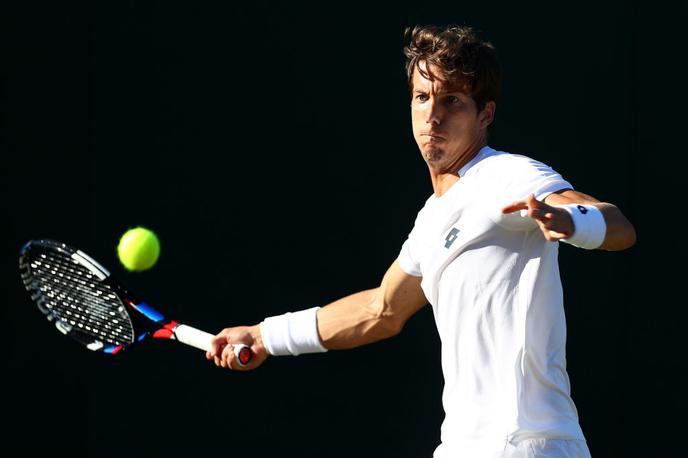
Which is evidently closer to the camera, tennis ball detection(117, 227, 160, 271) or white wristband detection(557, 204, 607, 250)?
white wristband detection(557, 204, 607, 250)

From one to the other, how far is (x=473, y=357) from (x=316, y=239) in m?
1.57

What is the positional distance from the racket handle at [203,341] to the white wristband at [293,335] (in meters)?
0.07

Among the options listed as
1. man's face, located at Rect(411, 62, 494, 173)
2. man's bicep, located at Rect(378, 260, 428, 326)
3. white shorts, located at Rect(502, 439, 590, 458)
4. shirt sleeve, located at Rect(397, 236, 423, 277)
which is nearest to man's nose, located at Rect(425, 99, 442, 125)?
man's face, located at Rect(411, 62, 494, 173)

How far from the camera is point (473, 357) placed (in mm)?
2713

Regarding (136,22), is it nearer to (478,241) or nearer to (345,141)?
(345,141)

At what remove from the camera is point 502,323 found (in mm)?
2672

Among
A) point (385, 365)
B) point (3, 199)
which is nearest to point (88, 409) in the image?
point (3, 199)

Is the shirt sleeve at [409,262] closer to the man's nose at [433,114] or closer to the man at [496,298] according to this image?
the man at [496,298]

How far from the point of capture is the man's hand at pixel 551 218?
2295mm

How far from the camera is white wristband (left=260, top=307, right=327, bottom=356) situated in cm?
331

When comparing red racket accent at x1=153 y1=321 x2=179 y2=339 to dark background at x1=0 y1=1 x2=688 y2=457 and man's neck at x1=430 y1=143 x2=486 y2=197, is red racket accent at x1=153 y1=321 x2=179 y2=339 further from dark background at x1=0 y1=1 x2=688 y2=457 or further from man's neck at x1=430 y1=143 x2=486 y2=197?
man's neck at x1=430 y1=143 x2=486 y2=197

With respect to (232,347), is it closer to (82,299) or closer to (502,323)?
(82,299)

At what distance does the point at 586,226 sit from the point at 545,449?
597 millimetres

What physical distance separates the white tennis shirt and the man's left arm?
110 mm
